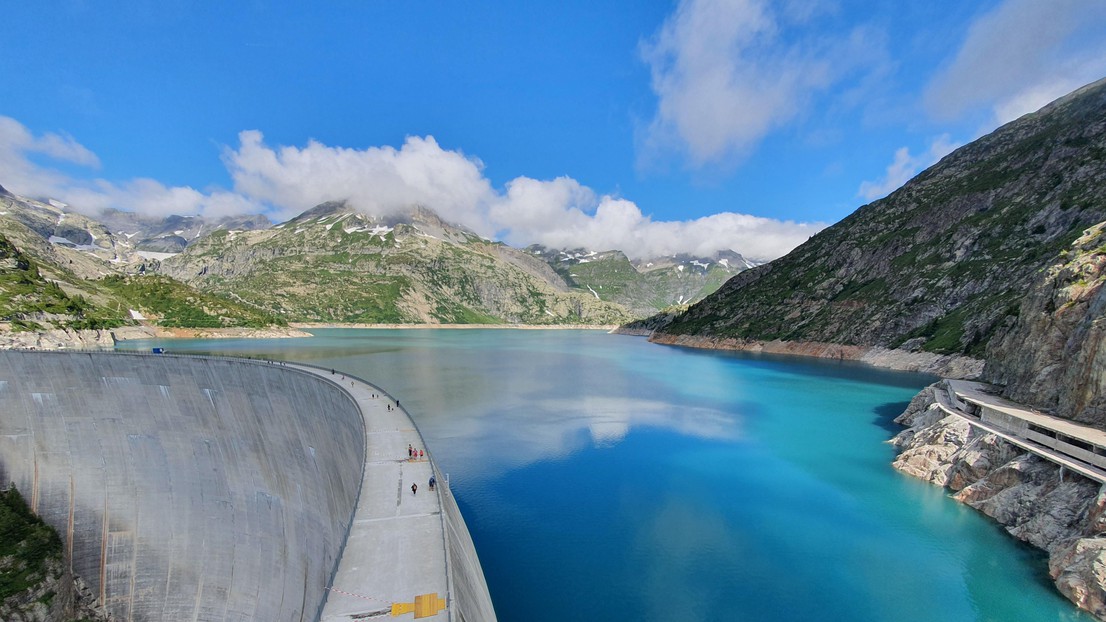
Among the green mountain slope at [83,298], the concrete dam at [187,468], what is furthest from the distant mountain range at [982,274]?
the green mountain slope at [83,298]

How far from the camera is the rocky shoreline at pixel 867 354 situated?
8022 centimetres

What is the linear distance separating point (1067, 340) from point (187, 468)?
73.5m

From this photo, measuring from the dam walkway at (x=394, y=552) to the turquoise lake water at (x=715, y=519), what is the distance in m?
6.76

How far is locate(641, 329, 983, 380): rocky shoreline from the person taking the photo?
80.2 meters

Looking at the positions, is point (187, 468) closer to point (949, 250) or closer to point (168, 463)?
point (168, 463)

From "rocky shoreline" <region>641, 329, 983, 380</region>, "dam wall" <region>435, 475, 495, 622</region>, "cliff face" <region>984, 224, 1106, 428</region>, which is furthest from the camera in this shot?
"rocky shoreline" <region>641, 329, 983, 380</region>

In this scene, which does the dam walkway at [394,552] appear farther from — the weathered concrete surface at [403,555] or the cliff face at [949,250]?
the cliff face at [949,250]

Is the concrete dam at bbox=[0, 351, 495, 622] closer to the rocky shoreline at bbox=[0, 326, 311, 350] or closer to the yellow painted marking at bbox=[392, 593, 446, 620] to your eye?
the yellow painted marking at bbox=[392, 593, 446, 620]

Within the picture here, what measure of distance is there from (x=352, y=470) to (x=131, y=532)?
26196 millimetres

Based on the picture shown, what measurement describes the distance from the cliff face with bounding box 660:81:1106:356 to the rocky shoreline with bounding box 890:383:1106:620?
4875cm

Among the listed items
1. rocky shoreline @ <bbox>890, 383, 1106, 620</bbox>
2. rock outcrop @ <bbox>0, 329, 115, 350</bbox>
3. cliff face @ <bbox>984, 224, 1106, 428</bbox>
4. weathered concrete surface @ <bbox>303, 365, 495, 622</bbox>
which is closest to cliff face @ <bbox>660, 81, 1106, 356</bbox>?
cliff face @ <bbox>984, 224, 1106, 428</bbox>

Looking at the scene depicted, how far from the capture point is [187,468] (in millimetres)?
41312

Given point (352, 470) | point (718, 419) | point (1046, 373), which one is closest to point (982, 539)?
point (1046, 373)

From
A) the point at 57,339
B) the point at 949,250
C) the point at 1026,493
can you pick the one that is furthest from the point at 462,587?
the point at 949,250
